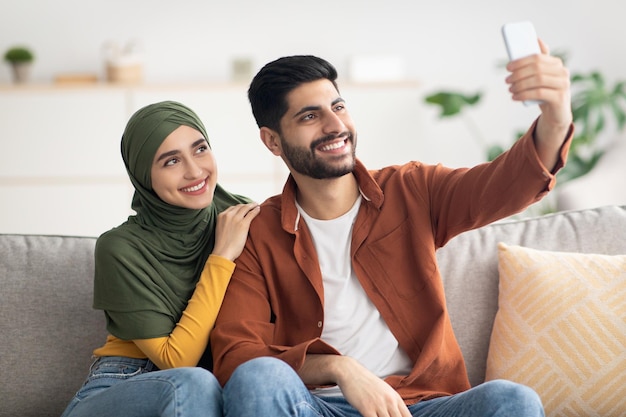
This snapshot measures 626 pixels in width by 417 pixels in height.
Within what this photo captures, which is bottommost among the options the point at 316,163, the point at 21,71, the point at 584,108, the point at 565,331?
the point at 565,331

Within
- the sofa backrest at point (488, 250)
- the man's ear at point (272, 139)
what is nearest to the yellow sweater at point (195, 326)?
the man's ear at point (272, 139)

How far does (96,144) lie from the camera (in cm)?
518

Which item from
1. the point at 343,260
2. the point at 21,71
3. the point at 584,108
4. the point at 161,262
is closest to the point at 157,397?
the point at 161,262

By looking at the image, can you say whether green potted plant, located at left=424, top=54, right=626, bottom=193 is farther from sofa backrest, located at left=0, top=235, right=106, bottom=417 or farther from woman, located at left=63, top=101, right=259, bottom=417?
sofa backrest, located at left=0, top=235, right=106, bottom=417

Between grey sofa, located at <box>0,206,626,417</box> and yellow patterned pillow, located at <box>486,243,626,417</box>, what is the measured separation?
83 millimetres

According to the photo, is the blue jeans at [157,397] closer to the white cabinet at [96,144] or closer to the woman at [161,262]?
the woman at [161,262]

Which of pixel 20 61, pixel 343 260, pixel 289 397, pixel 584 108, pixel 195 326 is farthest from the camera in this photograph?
pixel 20 61

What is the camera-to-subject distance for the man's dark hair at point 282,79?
2.23 meters

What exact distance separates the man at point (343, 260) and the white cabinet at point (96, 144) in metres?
A: 2.90

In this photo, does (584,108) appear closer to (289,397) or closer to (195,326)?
(195,326)

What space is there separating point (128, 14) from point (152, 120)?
349 centimetres

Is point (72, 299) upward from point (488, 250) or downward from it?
upward

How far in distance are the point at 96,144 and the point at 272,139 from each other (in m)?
3.09

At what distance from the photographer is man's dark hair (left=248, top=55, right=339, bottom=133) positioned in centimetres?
223
